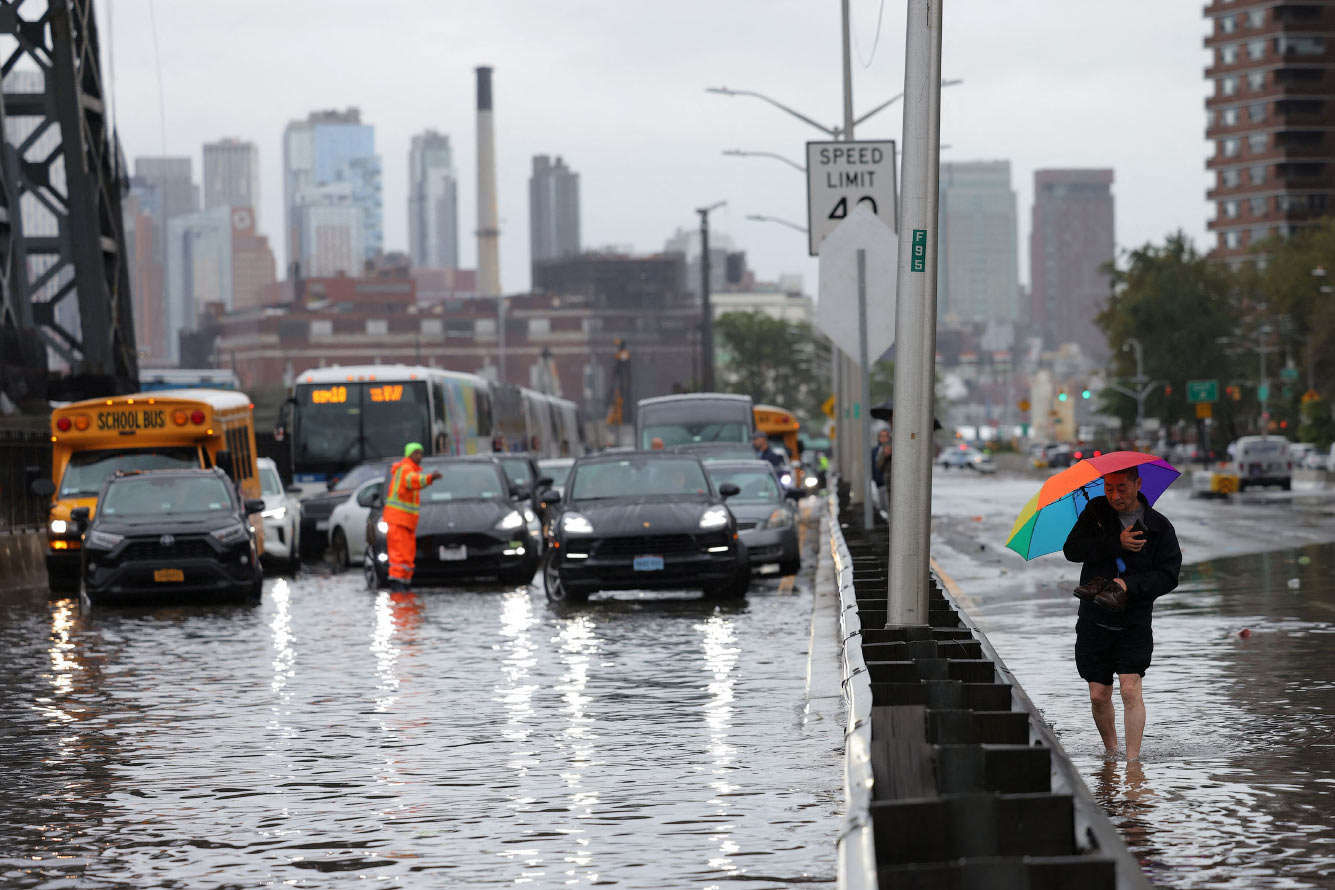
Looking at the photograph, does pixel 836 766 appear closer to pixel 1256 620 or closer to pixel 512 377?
pixel 1256 620

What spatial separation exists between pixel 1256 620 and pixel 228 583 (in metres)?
10.8

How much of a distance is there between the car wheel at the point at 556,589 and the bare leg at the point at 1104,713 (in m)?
12.4

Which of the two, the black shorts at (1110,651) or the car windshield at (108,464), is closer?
the black shorts at (1110,651)

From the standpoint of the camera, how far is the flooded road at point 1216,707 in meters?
8.52

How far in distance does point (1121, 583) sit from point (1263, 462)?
58428mm

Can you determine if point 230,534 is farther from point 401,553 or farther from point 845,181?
point 845,181

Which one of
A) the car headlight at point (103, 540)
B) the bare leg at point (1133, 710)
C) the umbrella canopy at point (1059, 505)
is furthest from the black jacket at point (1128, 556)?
the car headlight at point (103, 540)

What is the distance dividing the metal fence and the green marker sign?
19171mm

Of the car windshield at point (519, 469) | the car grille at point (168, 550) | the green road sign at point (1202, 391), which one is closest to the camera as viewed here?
the car grille at point (168, 550)

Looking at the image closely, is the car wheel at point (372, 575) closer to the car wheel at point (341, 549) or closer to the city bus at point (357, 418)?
the car wheel at point (341, 549)

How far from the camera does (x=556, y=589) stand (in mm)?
23375

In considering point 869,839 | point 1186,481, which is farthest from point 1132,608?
point 1186,481

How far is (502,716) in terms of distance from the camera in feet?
43.5

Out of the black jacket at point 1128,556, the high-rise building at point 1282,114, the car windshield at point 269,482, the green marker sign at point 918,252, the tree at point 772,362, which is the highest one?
the high-rise building at point 1282,114
